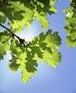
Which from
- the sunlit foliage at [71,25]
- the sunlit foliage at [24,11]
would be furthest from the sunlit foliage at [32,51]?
the sunlit foliage at [71,25]

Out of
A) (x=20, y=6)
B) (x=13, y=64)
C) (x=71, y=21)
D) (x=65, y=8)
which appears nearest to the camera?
(x=20, y=6)

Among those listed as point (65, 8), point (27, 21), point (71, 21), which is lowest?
point (27, 21)

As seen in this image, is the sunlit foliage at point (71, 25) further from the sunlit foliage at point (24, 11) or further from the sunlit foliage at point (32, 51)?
the sunlit foliage at point (32, 51)

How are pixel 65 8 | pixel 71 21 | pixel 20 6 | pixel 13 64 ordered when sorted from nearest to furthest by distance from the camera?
pixel 20 6, pixel 13 64, pixel 71 21, pixel 65 8

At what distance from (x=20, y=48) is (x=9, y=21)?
40 centimetres

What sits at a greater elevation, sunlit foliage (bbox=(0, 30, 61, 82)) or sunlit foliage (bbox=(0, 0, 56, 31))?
sunlit foliage (bbox=(0, 0, 56, 31))

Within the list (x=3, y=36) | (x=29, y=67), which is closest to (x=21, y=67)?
(x=29, y=67)

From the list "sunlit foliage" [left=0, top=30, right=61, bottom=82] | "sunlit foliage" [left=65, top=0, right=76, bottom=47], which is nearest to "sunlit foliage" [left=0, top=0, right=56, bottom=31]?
"sunlit foliage" [left=0, top=30, right=61, bottom=82]

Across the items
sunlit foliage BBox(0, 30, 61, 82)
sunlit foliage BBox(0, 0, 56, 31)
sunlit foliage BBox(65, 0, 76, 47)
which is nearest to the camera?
sunlit foliage BBox(0, 0, 56, 31)

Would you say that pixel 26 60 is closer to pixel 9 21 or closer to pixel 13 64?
pixel 13 64

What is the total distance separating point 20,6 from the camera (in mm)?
4051

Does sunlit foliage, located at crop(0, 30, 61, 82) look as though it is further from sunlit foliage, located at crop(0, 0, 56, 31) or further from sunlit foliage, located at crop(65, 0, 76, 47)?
sunlit foliage, located at crop(65, 0, 76, 47)

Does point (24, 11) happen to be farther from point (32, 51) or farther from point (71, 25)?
point (71, 25)

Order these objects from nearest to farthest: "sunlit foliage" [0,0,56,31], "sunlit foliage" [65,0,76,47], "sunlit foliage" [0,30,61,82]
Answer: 1. "sunlit foliage" [0,0,56,31]
2. "sunlit foliage" [0,30,61,82]
3. "sunlit foliage" [65,0,76,47]
